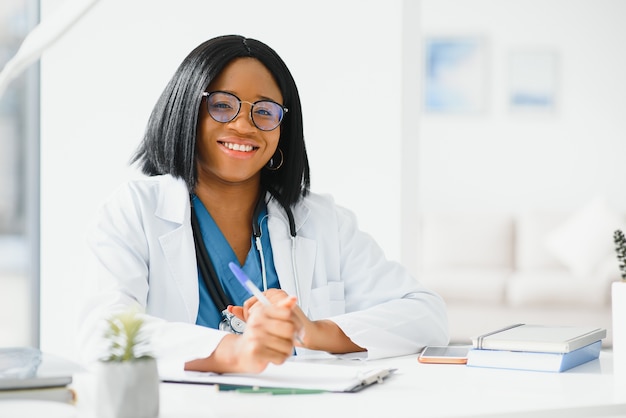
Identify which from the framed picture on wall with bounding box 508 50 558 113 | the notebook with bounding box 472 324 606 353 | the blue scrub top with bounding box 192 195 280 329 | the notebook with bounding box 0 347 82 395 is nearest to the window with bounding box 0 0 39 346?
the blue scrub top with bounding box 192 195 280 329

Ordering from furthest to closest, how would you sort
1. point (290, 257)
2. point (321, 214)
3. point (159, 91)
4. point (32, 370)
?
point (159, 91) → point (321, 214) → point (290, 257) → point (32, 370)

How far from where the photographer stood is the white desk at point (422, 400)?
3.68 feet

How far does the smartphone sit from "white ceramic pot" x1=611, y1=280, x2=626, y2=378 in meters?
0.28

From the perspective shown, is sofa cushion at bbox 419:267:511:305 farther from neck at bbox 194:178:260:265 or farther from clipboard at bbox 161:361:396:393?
clipboard at bbox 161:361:396:393

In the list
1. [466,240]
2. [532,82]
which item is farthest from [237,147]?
[532,82]

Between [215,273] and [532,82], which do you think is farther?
[532,82]

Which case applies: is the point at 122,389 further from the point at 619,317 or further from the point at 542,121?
the point at 542,121

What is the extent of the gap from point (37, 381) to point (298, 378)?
0.40 metres

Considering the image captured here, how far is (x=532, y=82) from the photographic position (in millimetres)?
6047

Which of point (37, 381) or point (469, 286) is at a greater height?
point (37, 381)

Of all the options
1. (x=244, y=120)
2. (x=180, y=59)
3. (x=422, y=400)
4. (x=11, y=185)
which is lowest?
(x=422, y=400)

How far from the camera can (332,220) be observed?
83.5 inches

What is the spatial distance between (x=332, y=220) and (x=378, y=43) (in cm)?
91

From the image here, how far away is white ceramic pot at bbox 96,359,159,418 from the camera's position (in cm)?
104
